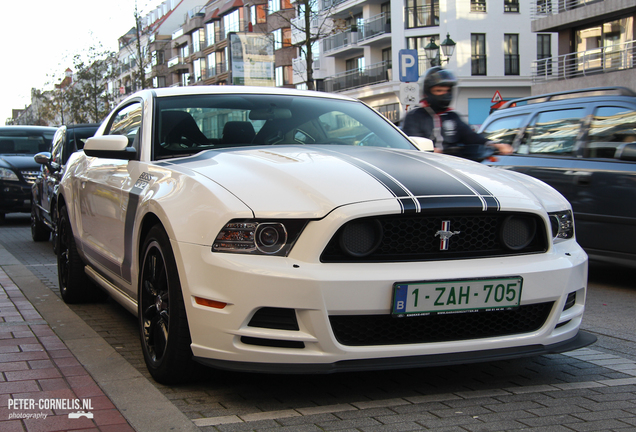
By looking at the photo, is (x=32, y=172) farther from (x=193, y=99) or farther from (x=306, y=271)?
(x=306, y=271)

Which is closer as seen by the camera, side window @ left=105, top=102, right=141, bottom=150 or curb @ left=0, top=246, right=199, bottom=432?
curb @ left=0, top=246, right=199, bottom=432

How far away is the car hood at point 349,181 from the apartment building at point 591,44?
27.0 meters

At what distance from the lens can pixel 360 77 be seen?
151 ft

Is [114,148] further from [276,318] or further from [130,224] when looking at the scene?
[276,318]

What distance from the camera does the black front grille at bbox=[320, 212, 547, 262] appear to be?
10.5 feet

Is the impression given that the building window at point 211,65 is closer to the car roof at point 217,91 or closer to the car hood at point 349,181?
the car roof at point 217,91

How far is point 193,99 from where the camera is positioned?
476 cm

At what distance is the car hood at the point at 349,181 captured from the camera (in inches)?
126

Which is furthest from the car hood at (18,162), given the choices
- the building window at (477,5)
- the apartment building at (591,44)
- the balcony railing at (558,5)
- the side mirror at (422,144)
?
the building window at (477,5)

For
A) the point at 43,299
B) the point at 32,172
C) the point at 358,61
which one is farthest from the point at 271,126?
the point at 358,61

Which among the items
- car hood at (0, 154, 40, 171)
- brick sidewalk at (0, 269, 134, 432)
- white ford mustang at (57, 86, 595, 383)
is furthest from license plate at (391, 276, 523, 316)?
car hood at (0, 154, 40, 171)

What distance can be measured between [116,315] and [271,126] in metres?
1.99

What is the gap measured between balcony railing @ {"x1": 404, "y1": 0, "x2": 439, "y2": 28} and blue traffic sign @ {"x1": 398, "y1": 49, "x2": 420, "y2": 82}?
2795cm

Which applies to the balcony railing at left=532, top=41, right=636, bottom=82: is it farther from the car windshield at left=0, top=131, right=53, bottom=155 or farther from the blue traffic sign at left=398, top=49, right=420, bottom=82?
the car windshield at left=0, top=131, right=53, bottom=155
